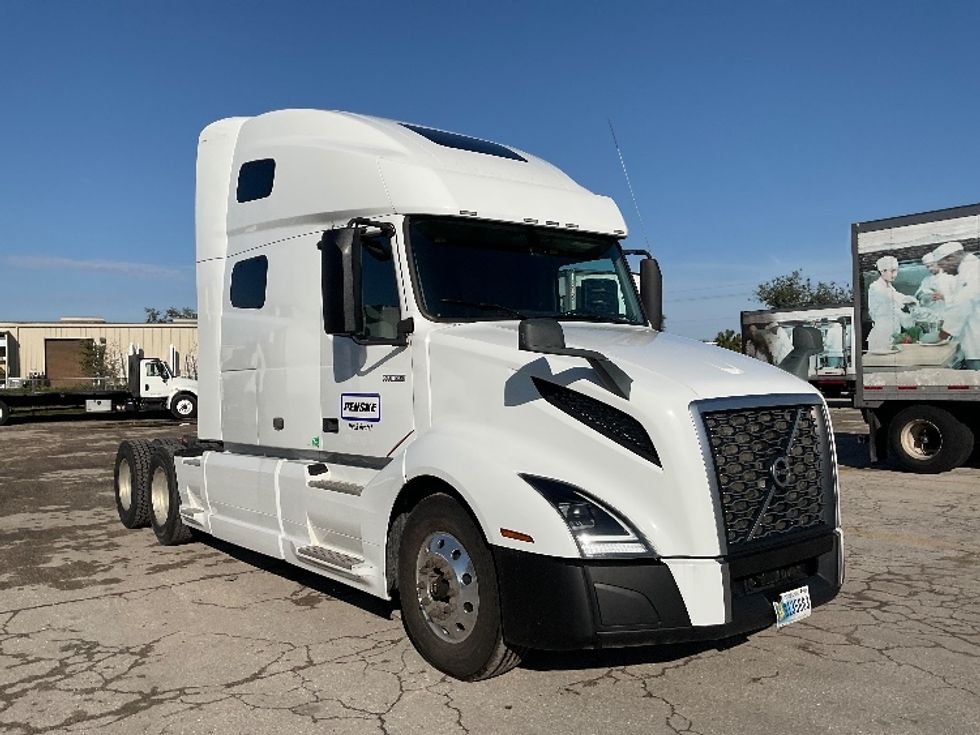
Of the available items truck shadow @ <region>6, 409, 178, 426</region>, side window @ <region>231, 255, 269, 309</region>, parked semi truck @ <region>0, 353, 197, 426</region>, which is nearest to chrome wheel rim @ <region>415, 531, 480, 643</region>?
side window @ <region>231, 255, 269, 309</region>

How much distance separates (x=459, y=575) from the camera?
428 centimetres

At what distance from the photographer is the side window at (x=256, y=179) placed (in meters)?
6.14

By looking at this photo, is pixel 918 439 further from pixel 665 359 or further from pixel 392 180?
pixel 392 180

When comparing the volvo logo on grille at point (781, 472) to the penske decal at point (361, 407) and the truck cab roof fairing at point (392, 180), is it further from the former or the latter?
the penske decal at point (361, 407)

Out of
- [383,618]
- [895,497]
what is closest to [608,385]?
[383,618]

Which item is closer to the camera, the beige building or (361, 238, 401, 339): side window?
(361, 238, 401, 339): side window

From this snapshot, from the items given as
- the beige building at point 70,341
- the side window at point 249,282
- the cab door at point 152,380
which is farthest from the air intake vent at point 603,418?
the beige building at point 70,341

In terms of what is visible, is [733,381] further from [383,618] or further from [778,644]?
[383,618]

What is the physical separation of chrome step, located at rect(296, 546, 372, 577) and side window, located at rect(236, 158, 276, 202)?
2575 mm

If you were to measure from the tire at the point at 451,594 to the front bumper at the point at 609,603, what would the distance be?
0.19 meters

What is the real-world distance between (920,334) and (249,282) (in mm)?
9642

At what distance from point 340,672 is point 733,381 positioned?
2536mm

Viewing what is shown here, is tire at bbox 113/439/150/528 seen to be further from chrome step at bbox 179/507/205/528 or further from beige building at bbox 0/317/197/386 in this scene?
beige building at bbox 0/317/197/386

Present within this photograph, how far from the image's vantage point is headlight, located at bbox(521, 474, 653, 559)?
3.73 metres
